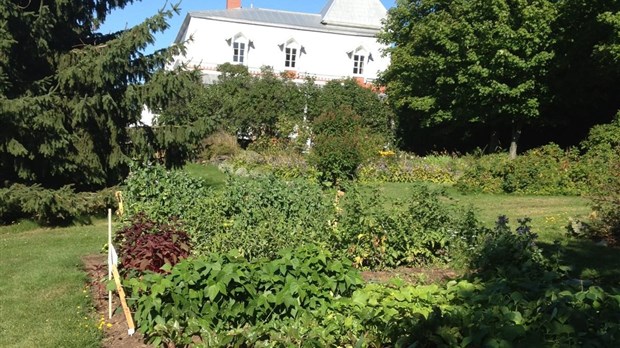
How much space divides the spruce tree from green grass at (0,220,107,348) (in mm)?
1979

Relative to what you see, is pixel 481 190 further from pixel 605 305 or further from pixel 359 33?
pixel 359 33

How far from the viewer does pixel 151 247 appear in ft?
16.6

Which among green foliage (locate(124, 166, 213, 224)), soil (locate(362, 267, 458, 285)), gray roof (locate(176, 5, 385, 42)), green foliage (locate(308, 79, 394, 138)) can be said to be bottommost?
soil (locate(362, 267, 458, 285))

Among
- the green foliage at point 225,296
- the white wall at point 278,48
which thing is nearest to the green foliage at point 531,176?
the green foliage at point 225,296

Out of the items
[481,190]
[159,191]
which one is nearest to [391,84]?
[481,190]

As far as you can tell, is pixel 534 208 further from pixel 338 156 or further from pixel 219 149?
pixel 219 149

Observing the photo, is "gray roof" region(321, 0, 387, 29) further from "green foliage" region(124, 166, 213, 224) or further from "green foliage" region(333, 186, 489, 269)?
"green foliage" region(333, 186, 489, 269)

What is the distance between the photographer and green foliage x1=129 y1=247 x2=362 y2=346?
3936 mm

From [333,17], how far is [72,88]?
33037 mm

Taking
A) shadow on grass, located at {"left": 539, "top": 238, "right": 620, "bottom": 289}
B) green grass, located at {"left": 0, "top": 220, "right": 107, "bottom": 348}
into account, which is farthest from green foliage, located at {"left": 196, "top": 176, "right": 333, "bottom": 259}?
shadow on grass, located at {"left": 539, "top": 238, "right": 620, "bottom": 289}

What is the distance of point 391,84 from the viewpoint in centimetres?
2973

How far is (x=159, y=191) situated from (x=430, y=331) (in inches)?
205

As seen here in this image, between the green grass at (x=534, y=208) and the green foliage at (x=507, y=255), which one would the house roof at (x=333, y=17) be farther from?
the green foliage at (x=507, y=255)

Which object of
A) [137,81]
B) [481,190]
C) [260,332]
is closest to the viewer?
[260,332]
